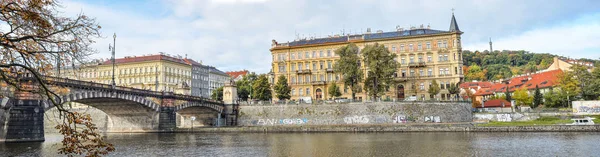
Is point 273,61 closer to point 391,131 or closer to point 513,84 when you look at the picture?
point 391,131

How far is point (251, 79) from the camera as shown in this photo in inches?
4235

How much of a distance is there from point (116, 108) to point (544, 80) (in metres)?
77.4

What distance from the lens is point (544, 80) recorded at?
88750mm

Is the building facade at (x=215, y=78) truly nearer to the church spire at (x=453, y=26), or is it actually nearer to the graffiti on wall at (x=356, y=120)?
the graffiti on wall at (x=356, y=120)

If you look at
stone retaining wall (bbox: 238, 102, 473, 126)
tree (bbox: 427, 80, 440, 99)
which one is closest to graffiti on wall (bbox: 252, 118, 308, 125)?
stone retaining wall (bbox: 238, 102, 473, 126)

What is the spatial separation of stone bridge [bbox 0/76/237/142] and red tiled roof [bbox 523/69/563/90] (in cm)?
5855

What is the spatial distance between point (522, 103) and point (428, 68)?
18.8 m

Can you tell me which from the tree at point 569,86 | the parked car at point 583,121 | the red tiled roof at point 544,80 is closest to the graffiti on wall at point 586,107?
the tree at point 569,86

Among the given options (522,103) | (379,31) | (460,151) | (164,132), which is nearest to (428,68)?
(379,31)

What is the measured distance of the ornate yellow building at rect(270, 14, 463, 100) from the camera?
2908 inches

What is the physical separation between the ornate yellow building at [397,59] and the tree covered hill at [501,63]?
7093cm

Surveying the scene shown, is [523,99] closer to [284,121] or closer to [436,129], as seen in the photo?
[436,129]

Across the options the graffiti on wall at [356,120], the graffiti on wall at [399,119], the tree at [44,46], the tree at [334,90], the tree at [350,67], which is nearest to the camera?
the tree at [44,46]

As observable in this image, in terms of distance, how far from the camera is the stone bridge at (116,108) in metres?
37.3
